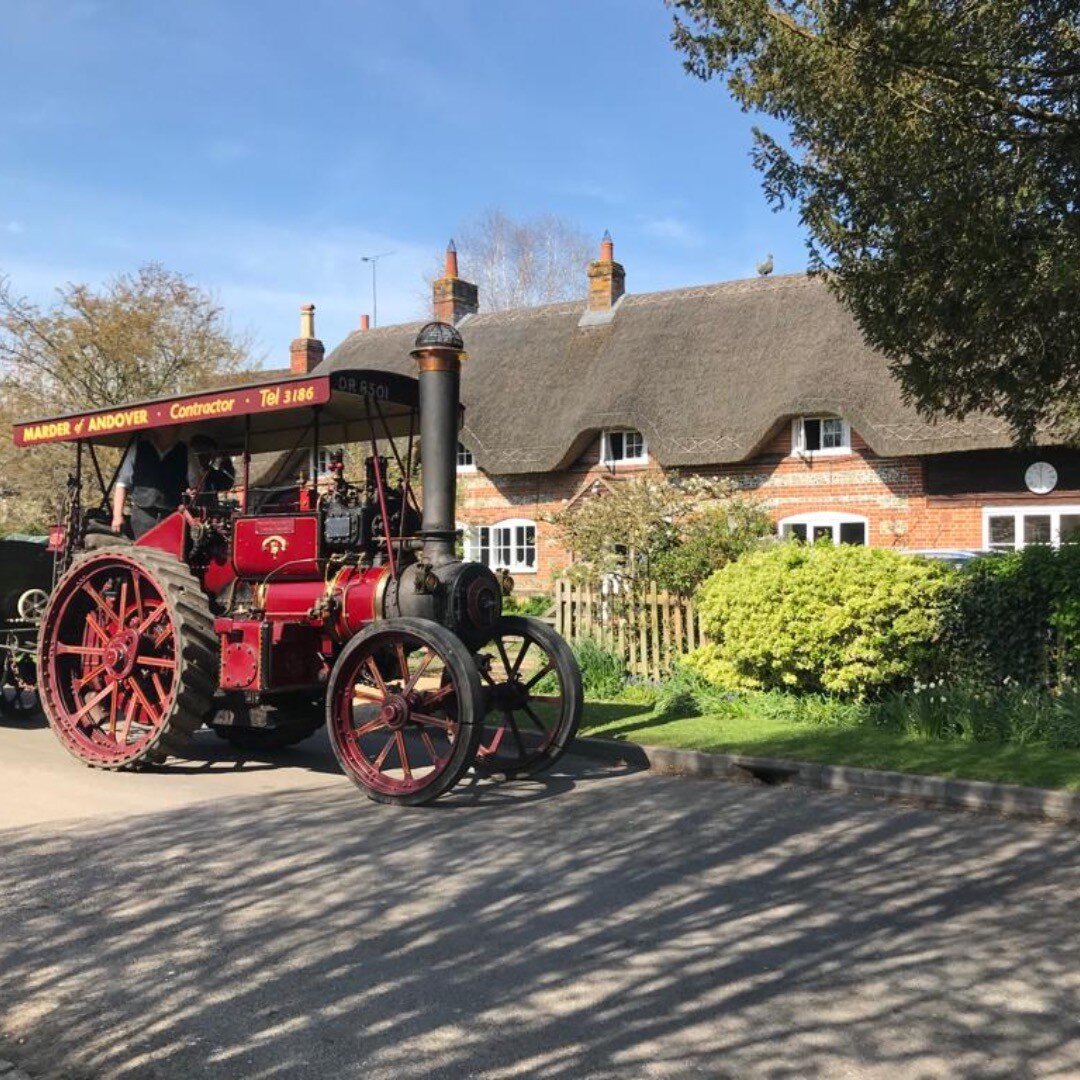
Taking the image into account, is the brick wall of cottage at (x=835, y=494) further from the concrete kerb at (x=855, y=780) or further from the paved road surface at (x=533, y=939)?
the paved road surface at (x=533, y=939)

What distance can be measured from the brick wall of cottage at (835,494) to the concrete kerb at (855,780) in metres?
9.87

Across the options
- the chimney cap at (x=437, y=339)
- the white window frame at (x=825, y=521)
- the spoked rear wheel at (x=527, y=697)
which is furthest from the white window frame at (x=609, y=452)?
the chimney cap at (x=437, y=339)

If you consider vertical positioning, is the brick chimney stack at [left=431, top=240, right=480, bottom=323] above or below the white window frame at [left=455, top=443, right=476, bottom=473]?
above

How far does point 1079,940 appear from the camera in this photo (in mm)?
4789

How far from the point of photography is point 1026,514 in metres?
19.7

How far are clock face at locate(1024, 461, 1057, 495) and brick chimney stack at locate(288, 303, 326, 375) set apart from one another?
21.0 m

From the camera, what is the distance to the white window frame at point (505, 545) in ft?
86.0

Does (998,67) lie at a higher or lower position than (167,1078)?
higher

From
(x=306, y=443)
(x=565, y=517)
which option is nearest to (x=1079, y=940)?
(x=306, y=443)

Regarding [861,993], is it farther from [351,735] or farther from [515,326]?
[515,326]

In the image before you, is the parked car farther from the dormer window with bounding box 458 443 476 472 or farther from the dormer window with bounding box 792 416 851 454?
the dormer window with bounding box 458 443 476 472

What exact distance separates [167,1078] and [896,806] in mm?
5050

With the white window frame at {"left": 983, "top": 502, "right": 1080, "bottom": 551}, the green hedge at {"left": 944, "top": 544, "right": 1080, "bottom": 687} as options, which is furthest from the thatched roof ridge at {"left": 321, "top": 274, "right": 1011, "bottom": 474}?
the green hedge at {"left": 944, "top": 544, "right": 1080, "bottom": 687}

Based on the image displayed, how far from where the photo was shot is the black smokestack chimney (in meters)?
7.79
